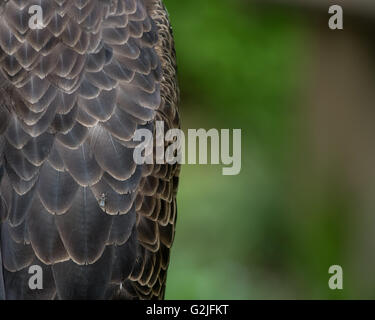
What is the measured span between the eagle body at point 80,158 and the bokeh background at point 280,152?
393cm

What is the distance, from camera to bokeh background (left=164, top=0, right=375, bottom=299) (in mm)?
8695

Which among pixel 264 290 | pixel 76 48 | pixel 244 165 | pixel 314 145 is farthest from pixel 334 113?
pixel 76 48

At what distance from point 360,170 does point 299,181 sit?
682 millimetres

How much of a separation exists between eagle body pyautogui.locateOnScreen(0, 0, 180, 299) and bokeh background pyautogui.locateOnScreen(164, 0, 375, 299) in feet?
12.9

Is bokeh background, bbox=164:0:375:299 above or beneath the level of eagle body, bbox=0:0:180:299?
above

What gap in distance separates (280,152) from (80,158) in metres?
5.62

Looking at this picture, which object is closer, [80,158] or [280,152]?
[80,158]

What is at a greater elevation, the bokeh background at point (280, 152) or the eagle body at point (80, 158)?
the bokeh background at point (280, 152)

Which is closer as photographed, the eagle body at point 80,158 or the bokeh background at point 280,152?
the eagle body at point 80,158

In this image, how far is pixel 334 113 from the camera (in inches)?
353

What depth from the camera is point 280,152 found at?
375 inches

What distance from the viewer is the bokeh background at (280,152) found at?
28.5 feet
